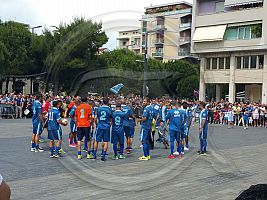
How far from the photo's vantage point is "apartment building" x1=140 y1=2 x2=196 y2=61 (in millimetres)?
8023

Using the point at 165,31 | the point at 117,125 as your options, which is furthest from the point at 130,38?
the point at 117,125

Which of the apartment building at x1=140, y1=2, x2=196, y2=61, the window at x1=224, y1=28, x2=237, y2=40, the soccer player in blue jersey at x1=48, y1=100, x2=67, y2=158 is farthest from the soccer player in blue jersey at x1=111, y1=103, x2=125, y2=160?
the window at x1=224, y1=28, x2=237, y2=40

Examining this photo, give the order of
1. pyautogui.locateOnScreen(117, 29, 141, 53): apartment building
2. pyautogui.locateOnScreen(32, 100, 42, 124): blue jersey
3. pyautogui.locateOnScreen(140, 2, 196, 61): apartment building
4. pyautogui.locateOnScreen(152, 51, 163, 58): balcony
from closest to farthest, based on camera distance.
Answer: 1. pyautogui.locateOnScreen(117, 29, 141, 53): apartment building
2. pyautogui.locateOnScreen(140, 2, 196, 61): apartment building
3. pyautogui.locateOnScreen(152, 51, 163, 58): balcony
4. pyautogui.locateOnScreen(32, 100, 42, 124): blue jersey

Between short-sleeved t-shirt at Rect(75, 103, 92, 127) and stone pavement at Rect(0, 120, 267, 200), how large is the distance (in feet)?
3.44

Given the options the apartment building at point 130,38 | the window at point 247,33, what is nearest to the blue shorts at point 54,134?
the apartment building at point 130,38

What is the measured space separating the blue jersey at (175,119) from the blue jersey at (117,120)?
5.56 ft

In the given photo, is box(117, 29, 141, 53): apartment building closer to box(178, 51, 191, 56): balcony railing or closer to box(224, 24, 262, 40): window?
box(178, 51, 191, 56): balcony railing

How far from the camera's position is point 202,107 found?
13.0 meters

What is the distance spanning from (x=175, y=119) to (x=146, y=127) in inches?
43.7

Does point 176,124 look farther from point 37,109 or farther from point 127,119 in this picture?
point 37,109

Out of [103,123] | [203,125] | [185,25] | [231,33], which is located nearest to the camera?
[185,25]

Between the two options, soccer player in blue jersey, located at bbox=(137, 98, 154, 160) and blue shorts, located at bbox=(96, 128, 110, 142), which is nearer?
blue shorts, located at bbox=(96, 128, 110, 142)

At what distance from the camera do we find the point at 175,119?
12.2m

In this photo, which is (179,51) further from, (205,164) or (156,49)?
(205,164)
